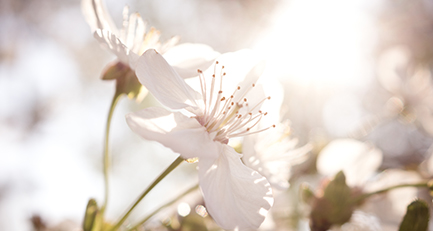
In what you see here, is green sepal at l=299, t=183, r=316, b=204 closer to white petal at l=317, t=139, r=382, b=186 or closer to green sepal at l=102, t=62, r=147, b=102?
white petal at l=317, t=139, r=382, b=186

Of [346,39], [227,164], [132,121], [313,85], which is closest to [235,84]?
[227,164]

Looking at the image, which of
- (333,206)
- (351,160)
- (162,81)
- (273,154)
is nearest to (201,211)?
(273,154)

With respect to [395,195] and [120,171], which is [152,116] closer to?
[395,195]

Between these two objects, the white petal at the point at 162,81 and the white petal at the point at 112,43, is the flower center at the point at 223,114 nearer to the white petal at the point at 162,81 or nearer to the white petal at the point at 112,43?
the white petal at the point at 162,81

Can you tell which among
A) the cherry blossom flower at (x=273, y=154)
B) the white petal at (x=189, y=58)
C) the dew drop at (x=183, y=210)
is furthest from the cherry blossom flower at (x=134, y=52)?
the dew drop at (x=183, y=210)

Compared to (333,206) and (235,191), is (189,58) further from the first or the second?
Answer: (333,206)
